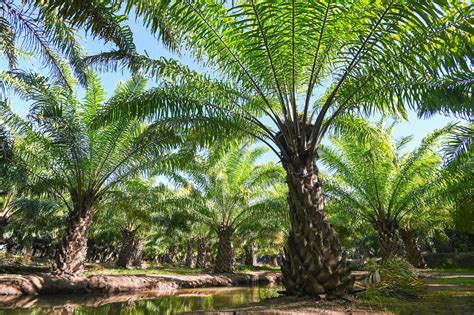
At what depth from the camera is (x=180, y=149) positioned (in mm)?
10523

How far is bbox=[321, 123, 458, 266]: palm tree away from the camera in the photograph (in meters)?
11.8

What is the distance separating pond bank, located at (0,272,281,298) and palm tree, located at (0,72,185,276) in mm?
1088

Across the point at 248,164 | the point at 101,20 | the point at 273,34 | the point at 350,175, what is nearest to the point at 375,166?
the point at 350,175

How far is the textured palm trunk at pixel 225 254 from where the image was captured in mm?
15945

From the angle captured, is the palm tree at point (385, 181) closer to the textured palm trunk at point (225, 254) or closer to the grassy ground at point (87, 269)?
the textured palm trunk at point (225, 254)

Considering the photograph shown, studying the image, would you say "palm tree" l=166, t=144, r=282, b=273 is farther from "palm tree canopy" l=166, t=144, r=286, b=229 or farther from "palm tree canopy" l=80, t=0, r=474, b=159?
"palm tree canopy" l=80, t=0, r=474, b=159

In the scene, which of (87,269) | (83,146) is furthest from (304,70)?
(87,269)

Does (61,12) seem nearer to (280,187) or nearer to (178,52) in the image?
(178,52)

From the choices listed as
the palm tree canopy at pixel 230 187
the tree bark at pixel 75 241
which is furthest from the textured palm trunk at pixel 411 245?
the tree bark at pixel 75 241

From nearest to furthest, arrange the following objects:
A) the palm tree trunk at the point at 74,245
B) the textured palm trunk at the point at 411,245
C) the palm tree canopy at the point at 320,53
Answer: the palm tree canopy at the point at 320,53
the palm tree trunk at the point at 74,245
the textured palm trunk at the point at 411,245

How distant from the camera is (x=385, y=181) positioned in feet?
41.0

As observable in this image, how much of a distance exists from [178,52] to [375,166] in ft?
27.4

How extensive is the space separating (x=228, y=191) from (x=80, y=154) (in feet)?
23.0

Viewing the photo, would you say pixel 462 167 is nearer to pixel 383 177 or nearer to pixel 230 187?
pixel 383 177
